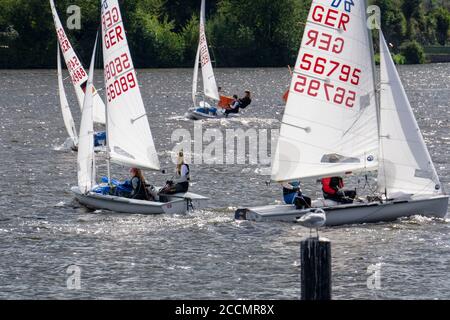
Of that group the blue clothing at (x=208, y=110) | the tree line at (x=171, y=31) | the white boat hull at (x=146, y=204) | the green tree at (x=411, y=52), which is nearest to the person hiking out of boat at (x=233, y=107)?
the blue clothing at (x=208, y=110)

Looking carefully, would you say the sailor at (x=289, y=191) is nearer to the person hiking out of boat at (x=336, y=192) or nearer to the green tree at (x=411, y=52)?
the person hiking out of boat at (x=336, y=192)

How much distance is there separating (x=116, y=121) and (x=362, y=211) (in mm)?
8075

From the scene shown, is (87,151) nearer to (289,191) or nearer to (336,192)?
(289,191)

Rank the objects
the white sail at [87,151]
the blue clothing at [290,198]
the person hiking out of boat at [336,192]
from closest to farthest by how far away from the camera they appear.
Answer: the person hiking out of boat at [336,192]
the blue clothing at [290,198]
the white sail at [87,151]

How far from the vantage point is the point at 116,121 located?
34.1 meters

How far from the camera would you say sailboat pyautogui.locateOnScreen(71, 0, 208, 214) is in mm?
33406

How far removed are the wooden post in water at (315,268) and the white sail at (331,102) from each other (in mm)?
12316

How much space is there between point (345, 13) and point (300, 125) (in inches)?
125

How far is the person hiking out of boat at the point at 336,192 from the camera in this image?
100 feet

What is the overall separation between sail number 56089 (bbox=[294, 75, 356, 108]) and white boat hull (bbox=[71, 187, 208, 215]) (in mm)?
4095

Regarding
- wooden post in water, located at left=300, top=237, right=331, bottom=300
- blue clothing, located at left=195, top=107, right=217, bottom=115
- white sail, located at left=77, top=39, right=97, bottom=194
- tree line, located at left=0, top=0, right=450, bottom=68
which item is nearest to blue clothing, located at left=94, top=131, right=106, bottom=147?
white sail, located at left=77, top=39, right=97, bottom=194

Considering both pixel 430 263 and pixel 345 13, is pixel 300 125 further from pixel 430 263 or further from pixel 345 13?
pixel 430 263
